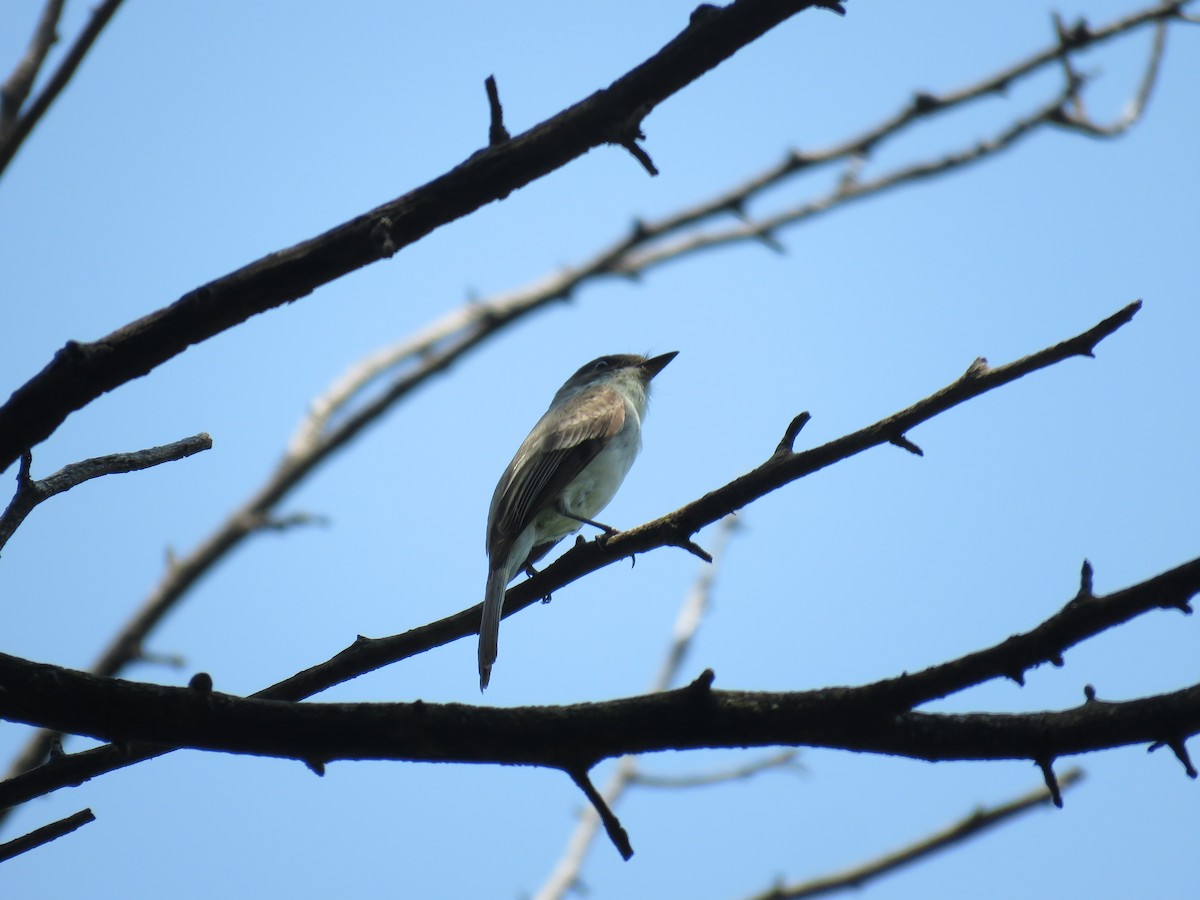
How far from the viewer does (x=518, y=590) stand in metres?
4.95

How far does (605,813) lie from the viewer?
2785 millimetres

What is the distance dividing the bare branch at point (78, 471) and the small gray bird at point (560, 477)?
2.29 meters

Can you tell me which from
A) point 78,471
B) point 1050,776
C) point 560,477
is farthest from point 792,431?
point 560,477

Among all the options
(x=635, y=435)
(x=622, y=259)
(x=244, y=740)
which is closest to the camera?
(x=244, y=740)

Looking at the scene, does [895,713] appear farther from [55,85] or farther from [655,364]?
[655,364]

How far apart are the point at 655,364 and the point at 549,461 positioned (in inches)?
92.4

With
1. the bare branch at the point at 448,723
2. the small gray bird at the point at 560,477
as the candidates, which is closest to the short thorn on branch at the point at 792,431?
the bare branch at the point at 448,723

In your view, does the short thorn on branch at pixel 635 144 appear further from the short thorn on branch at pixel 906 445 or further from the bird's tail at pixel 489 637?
the bird's tail at pixel 489 637

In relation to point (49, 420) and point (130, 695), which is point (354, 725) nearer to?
point (130, 695)

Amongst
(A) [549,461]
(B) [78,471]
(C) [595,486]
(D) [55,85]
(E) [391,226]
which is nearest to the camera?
(E) [391,226]

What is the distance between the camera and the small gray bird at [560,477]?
6406mm

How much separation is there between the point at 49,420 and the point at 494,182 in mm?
1297

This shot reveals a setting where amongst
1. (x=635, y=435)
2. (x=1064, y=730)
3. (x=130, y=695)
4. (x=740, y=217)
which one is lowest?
(x=1064, y=730)

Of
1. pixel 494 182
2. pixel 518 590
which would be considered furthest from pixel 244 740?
pixel 518 590
